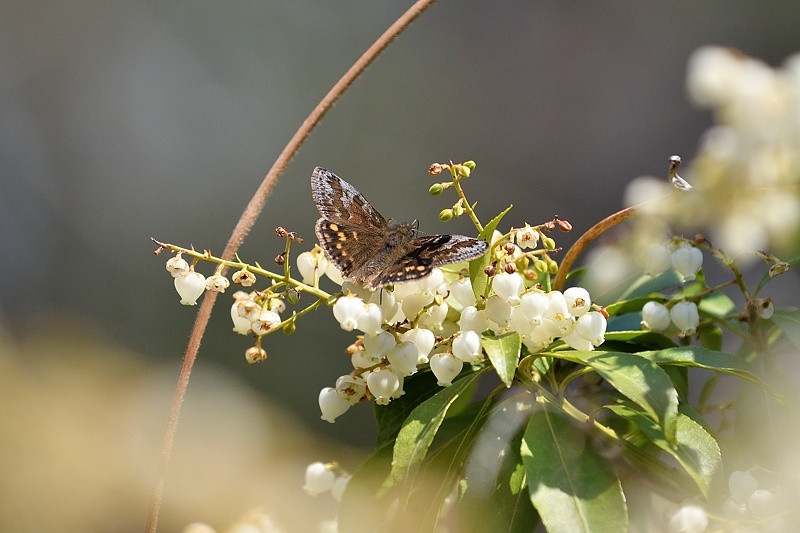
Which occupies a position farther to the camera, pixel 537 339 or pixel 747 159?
pixel 537 339

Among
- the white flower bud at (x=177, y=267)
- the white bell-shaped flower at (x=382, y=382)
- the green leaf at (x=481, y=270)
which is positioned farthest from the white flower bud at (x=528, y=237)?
the white flower bud at (x=177, y=267)

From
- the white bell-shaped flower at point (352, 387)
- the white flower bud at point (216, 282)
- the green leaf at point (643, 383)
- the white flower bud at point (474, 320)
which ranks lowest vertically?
the green leaf at point (643, 383)

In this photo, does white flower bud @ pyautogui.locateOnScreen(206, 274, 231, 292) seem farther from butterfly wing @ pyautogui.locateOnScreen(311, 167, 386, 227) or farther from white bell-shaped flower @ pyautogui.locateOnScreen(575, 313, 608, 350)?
white bell-shaped flower @ pyautogui.locateOnScreen(575, 313, 608, 350)

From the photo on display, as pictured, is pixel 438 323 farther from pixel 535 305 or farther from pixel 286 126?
pixel 286 126

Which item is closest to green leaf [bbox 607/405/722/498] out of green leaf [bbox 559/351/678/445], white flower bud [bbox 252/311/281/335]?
green leaf [bbox 559/351/678/445]

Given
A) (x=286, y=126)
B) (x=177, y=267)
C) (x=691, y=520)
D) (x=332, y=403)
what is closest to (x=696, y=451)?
(x=691, y=520)

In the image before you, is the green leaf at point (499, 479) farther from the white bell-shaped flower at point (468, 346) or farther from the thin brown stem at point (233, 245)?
the thin brown stem at point (233, 245)

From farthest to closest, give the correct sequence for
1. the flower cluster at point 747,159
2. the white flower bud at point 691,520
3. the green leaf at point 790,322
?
the green leaf at point 790,322 → the white flower bud at point 691,520 → the flower cluster at point 747,159
